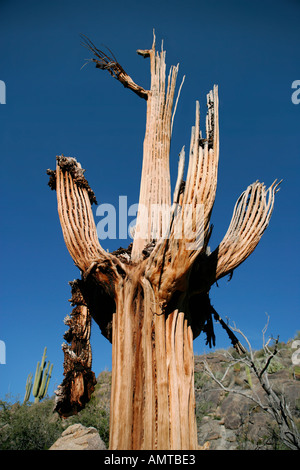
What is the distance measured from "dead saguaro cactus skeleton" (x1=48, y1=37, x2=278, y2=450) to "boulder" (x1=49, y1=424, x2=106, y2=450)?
188 inches

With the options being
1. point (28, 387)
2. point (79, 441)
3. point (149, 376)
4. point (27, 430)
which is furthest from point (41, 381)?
point (149, 376)

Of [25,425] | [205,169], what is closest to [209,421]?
[25,425]

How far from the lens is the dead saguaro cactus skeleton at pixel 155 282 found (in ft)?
6.57

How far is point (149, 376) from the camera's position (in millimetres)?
2043

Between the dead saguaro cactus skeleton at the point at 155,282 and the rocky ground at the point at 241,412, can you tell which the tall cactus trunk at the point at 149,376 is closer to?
the dead saguaro cactus skeleton at the point at 155,282

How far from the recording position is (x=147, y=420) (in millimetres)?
1928

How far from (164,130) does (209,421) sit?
1093 centimetres

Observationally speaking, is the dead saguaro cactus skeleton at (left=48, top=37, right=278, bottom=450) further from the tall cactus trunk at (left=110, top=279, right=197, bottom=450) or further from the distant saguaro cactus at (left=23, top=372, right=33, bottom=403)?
the distant saguaro cactus at (left=23, top=372, right=33, bottom=403)

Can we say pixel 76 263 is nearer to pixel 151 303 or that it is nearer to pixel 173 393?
pixel 151 303

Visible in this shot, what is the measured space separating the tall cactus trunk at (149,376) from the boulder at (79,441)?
5.42m

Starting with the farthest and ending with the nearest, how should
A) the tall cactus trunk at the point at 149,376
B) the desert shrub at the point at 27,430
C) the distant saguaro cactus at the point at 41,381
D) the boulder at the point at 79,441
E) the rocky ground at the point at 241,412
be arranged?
the distant saguaro cactus at the point at 41,381 → the rocky ground at the point at 241,412 → the desert shrub at the point at 27,430 → the boulder at the point at 79,441 → the tall cactus trunk at the point at 149,376

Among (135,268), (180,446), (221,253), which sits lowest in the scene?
(180,446)

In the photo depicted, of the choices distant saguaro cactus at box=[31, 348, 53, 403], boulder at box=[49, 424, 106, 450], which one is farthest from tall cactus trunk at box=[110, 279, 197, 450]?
distant saguaro cactus at box=[31, 348, 53, 403]

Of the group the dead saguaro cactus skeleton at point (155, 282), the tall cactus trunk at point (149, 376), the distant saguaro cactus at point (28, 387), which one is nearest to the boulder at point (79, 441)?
the dead saguaro cactus skeleton at point (155, 282)
